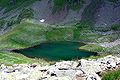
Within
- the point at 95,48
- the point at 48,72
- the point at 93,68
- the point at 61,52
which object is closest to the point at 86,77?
the point at 93,68

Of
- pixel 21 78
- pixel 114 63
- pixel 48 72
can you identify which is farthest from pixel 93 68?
pixel 21 78

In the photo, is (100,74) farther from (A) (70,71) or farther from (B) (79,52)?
(B) (79,52)

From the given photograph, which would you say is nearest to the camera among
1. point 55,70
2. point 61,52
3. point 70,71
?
point 70,71

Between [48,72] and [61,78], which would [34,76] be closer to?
[48,72]

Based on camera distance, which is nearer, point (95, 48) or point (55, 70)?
point (55, 70)

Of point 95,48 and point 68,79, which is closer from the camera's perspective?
point 68,79

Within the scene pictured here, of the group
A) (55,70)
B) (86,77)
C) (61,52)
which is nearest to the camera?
(86,77)

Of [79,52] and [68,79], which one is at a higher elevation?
[79,52]

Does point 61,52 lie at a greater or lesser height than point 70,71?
greater

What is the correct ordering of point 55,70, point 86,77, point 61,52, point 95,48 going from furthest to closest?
point 95,48 < point 61,52 < point 55,70 < point 86,77
